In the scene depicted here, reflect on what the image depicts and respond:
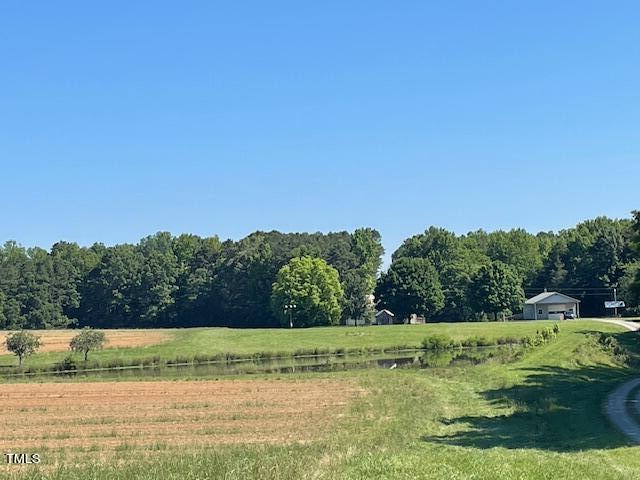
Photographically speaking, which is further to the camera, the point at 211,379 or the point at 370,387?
the point at 211,379

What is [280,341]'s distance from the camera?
8481 cm

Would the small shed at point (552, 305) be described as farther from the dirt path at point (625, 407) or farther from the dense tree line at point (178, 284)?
the dirt path at point (625, 407)

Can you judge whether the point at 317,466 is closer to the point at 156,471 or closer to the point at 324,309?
the point at 156,471

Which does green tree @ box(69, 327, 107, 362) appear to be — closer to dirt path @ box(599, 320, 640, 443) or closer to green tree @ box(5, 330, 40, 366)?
green tree @ box(5, 330, 40, 366)

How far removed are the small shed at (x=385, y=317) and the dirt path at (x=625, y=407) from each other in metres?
85.5

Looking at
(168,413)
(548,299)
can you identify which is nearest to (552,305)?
(548,299)

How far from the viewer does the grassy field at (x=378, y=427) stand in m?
14.0

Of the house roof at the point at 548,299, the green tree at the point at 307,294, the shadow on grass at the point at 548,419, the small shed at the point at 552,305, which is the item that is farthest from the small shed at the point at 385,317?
the shadow on grass at the point at 548,419

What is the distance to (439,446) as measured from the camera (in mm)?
20234

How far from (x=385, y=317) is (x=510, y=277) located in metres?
23.6

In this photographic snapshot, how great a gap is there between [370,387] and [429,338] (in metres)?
41.7

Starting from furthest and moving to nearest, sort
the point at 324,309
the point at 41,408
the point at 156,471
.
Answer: the point at 324,309
the point at 41,408
the point at 156,471

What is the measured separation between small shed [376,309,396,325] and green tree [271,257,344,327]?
31.8 feet

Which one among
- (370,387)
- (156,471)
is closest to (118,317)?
(370,387)
